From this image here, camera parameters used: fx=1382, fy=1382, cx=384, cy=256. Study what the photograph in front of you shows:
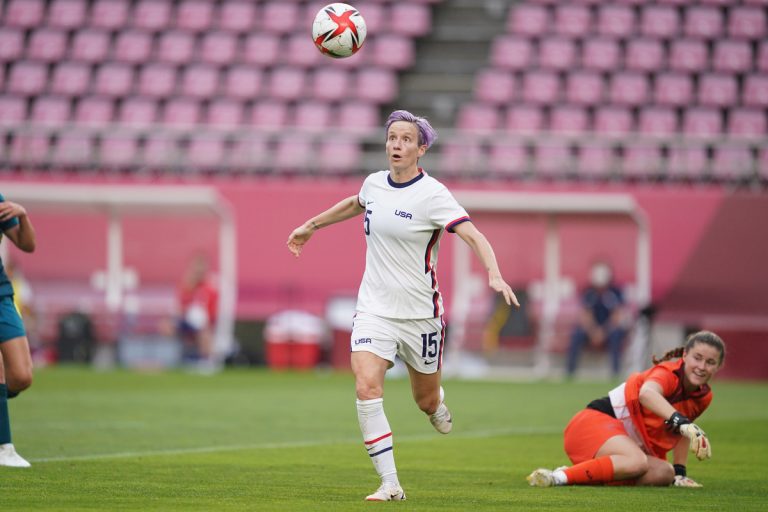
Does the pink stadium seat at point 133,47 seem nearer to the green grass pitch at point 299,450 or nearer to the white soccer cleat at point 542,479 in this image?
the green grass pitch at point 299,450

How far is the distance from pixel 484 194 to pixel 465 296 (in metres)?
1.91

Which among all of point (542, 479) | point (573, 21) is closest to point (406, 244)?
point (542, 479)

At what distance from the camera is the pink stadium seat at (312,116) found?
2627cm

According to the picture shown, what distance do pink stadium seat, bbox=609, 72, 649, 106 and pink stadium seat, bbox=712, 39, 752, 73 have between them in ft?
4.91

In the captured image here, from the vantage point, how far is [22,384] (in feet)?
29.5

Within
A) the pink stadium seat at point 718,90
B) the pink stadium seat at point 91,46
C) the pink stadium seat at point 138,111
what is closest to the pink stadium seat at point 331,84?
the pink stadium seat at point 138,111

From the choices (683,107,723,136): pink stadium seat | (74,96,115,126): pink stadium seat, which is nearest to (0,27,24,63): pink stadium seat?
(74,96,115,126): pink stadium seat

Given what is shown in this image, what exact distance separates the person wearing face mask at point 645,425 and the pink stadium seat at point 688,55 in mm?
18838

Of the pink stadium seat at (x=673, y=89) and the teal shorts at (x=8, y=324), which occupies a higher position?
the pink stadium seat at (x=673, y=89)

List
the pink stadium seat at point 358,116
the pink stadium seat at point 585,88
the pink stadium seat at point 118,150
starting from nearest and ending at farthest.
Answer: the pink stadium seat at point 118,150
the pink stadium seat at point 358,116
the pink stadium seat at point 585,88

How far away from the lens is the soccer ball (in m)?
9.81

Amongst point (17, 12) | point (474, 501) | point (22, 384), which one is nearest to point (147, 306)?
point (17, 12)

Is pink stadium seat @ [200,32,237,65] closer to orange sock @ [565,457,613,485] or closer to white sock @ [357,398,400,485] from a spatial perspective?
orange sock @ [565,457,613,485]

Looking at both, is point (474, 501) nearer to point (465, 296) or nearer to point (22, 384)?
point (22, 384)
